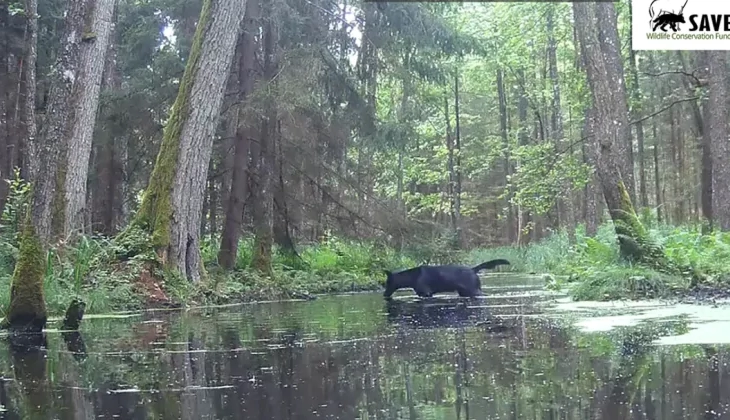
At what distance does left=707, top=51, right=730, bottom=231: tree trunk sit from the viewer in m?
13.9

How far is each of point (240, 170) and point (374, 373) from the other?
10.3 metres

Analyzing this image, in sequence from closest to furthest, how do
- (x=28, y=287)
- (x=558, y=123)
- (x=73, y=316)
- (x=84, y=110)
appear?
(x=28, y=287), (x=73, y=316), (x=84, y=110), (x=558, y=123)

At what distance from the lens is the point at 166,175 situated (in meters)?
9.98

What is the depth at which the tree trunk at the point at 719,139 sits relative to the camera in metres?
13.9

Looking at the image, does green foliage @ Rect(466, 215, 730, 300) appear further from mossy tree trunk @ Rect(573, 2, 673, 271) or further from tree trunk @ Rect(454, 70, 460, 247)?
tree trunk @ Rect(454, 70, 460, 247)

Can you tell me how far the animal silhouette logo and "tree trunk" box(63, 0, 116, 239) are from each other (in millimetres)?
9202

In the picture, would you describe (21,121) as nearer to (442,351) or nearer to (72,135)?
(72,135)

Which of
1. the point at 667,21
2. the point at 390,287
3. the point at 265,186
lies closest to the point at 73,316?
the point at 390,287

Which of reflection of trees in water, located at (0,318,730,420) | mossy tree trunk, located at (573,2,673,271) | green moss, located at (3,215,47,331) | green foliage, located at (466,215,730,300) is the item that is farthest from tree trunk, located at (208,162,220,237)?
reflection of trees in water, located at (0,318,730,420)

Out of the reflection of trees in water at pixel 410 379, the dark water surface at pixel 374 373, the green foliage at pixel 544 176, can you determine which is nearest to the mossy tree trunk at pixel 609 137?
the dark water surface at pixel 374 373

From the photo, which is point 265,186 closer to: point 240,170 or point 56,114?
point 240,170

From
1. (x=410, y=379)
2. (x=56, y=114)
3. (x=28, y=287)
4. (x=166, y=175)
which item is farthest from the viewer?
(x=166, y=175)

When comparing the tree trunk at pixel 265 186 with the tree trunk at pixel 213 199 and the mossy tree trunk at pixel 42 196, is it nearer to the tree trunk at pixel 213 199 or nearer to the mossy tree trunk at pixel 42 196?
the tree trunk at pixel 213 199

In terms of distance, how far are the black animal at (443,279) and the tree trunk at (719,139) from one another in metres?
6.06
